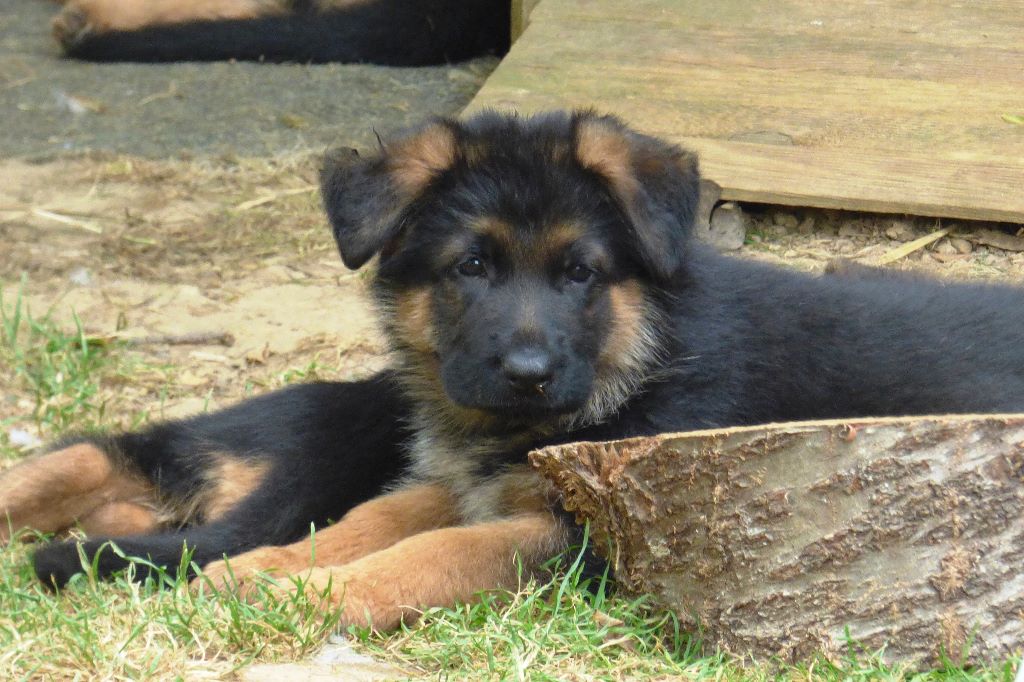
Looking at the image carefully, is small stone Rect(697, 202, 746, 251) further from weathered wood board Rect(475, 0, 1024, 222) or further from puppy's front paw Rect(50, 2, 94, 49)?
puppy's front paw Rect(50, 2, 94, 49)

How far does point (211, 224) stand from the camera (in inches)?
289

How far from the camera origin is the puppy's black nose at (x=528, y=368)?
3.85 metres

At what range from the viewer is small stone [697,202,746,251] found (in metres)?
6.28

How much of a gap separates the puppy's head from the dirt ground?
1.07 m

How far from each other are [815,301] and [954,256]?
2.02 meters

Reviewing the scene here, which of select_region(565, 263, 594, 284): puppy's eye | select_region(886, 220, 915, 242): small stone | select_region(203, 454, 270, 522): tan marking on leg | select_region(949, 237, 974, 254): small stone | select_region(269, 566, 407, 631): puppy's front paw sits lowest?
select_region(203, 454, 270, 522): tan marking on leg

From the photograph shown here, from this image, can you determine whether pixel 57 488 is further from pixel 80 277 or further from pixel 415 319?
pixel 80 277

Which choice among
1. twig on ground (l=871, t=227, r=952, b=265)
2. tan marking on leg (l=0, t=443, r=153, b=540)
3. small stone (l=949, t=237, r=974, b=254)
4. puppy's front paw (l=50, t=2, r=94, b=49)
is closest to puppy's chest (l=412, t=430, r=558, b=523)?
tan marking on leg (l=0, t=443, r=153, b=540)

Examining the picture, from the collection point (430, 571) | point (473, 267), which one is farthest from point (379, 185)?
point (430, 571)

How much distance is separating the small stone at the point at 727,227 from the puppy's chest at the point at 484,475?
7.14 ft

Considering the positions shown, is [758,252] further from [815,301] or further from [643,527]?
[643,527]

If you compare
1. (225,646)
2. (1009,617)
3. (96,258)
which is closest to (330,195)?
(225,646)

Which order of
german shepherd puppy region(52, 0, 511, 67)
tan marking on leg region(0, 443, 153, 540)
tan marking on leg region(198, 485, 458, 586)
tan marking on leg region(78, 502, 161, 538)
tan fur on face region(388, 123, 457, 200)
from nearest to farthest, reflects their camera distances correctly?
1. tan marking on leg region(198, 485, 458, 586)
2. tan fur on face region(388, 123, 457, 200)
3. tan marking on leg region(0, 443, 153, 540)
4. tan marking on leg region(78, 502, 161, 538)
5. german shepherd puppy region(52, 0, 511, 67)

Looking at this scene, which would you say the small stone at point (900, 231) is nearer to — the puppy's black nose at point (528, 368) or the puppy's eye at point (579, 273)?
the puppy's eye at point (579, 273)
